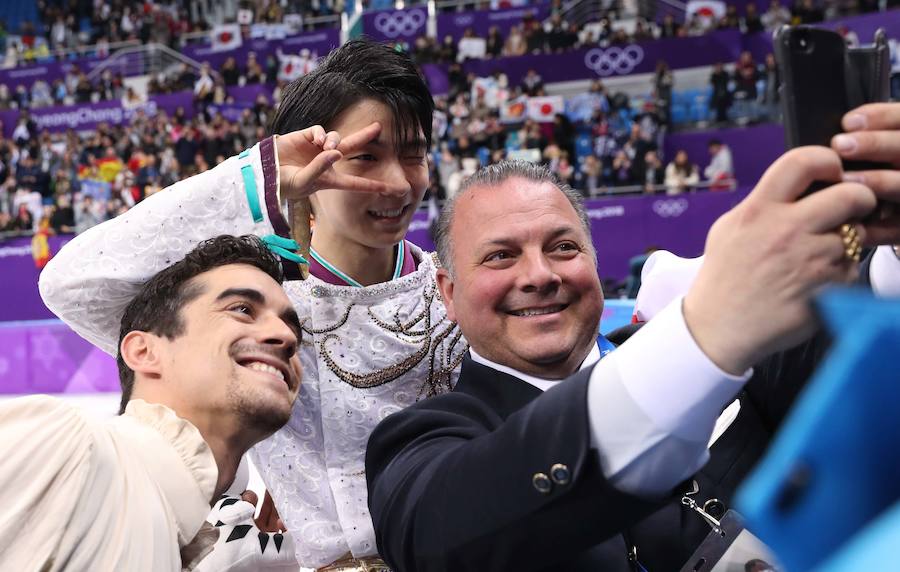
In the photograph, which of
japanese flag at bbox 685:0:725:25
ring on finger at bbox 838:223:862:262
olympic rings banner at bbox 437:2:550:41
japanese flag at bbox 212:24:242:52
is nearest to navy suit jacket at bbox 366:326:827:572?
ring on finger at bbox 838:223:862:262

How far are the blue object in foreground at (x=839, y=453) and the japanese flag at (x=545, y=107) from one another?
Result: 38.1 ft

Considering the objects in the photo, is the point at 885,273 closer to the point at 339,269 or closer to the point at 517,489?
the point at 517,489

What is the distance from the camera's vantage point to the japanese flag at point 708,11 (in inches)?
504

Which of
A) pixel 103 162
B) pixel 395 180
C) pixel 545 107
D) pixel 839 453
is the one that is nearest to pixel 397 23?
pixel 545 107

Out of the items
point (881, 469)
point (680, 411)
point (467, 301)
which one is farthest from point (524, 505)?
point (467, 301)

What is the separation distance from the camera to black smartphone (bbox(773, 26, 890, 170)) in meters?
0.67

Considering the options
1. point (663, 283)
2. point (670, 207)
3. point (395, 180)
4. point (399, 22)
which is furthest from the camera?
point (399, 22)

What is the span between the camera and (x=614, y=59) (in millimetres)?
12172

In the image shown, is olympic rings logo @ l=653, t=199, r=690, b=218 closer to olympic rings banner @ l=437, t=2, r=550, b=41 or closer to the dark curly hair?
olympic rings banner @ l=437, t=2, r=550, b=41

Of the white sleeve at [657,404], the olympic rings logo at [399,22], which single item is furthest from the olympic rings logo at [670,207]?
the white sleeve at [657,404]

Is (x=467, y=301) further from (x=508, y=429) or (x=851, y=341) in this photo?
(x=851, y=341)

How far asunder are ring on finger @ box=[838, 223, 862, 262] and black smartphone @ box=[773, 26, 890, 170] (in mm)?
57

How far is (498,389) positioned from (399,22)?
1365cm

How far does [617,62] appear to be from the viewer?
1217 centimetres
